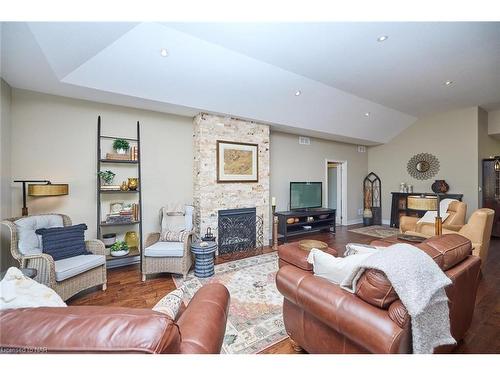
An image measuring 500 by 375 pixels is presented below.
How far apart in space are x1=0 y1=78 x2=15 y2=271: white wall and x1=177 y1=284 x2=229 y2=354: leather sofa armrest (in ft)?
9.54

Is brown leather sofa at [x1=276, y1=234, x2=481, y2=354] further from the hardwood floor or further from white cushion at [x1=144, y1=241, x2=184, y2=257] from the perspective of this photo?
white cushion at [x1=144, y1=241, x2=184, y2=257]

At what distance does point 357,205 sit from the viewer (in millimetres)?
6910

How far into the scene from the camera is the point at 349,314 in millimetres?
1135

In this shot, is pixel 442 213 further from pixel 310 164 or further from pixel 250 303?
pixel 250 303

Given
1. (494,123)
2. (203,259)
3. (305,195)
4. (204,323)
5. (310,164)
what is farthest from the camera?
(310,164)

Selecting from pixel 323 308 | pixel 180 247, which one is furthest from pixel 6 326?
pixel 180 247

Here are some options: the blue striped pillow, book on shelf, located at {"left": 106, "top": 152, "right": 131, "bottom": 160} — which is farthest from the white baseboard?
the blue striped pillow

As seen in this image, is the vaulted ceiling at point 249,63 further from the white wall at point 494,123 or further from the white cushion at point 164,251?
the white cushion at point 164,251

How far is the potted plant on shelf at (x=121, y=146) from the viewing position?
330 cm

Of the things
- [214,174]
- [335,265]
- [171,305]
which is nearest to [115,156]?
[214,174]

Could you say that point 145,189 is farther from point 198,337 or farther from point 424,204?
point 424,204

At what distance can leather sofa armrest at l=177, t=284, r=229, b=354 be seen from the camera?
859 mm

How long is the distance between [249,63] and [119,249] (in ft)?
10.2
